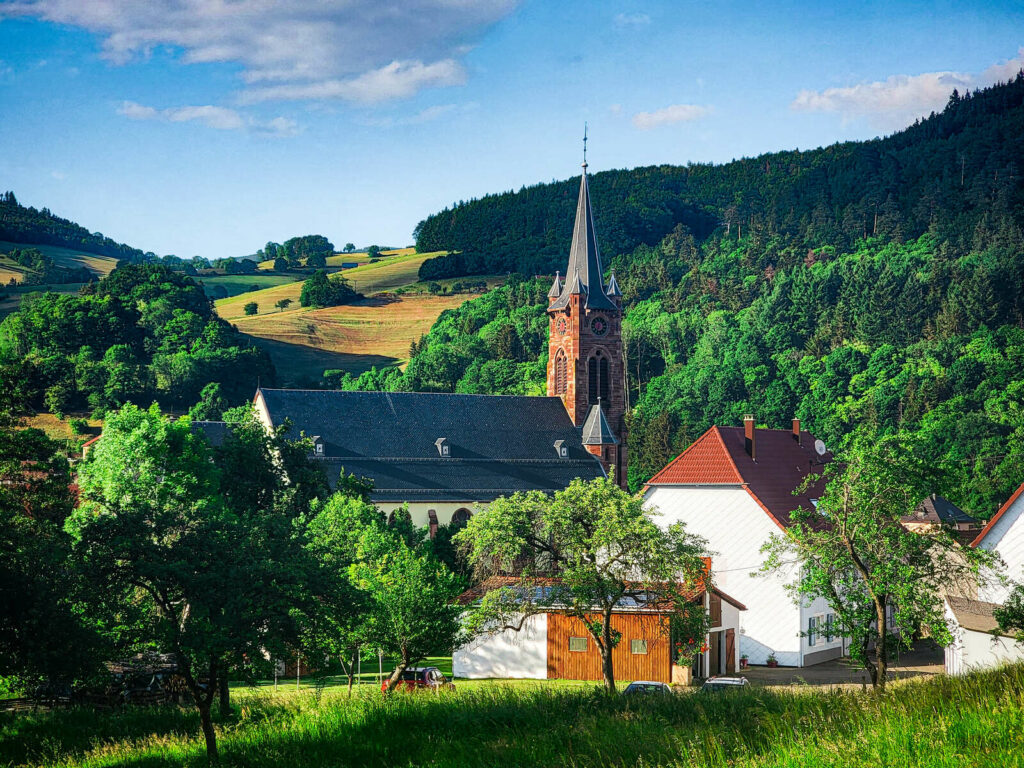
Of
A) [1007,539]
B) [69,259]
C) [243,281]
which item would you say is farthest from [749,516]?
[69,259]

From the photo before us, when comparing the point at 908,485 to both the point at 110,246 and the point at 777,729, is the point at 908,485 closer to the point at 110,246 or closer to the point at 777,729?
the point at 777,729

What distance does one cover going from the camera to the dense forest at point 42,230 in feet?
515

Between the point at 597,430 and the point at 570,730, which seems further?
the point at 597,430

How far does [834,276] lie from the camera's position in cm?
12319

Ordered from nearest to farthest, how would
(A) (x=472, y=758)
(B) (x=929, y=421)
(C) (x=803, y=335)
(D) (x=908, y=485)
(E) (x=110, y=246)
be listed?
(A) (x=472, y=758) < (D) (x=908, y=485) < (B) (x=929, y=421) < (C) (x=803, y=335) < (E) (x=110, y=246)

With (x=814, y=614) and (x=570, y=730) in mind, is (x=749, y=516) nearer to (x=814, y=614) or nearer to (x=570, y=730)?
(x=814, y=614)

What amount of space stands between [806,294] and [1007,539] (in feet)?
298

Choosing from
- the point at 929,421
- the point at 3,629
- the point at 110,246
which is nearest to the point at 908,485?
the point at 3,629

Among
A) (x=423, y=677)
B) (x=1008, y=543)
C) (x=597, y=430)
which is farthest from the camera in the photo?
(x=597, y=430)

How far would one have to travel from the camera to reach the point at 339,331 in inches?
4934

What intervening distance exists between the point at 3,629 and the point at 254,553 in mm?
4971

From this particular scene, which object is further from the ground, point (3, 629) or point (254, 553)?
point (254, 553)

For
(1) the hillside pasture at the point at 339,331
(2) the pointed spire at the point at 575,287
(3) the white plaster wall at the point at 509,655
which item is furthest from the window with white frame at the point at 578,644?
(1) the hillside pasture at the point at 339,331

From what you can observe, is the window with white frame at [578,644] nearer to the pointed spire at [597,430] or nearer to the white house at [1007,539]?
the white house at [1007,539]
